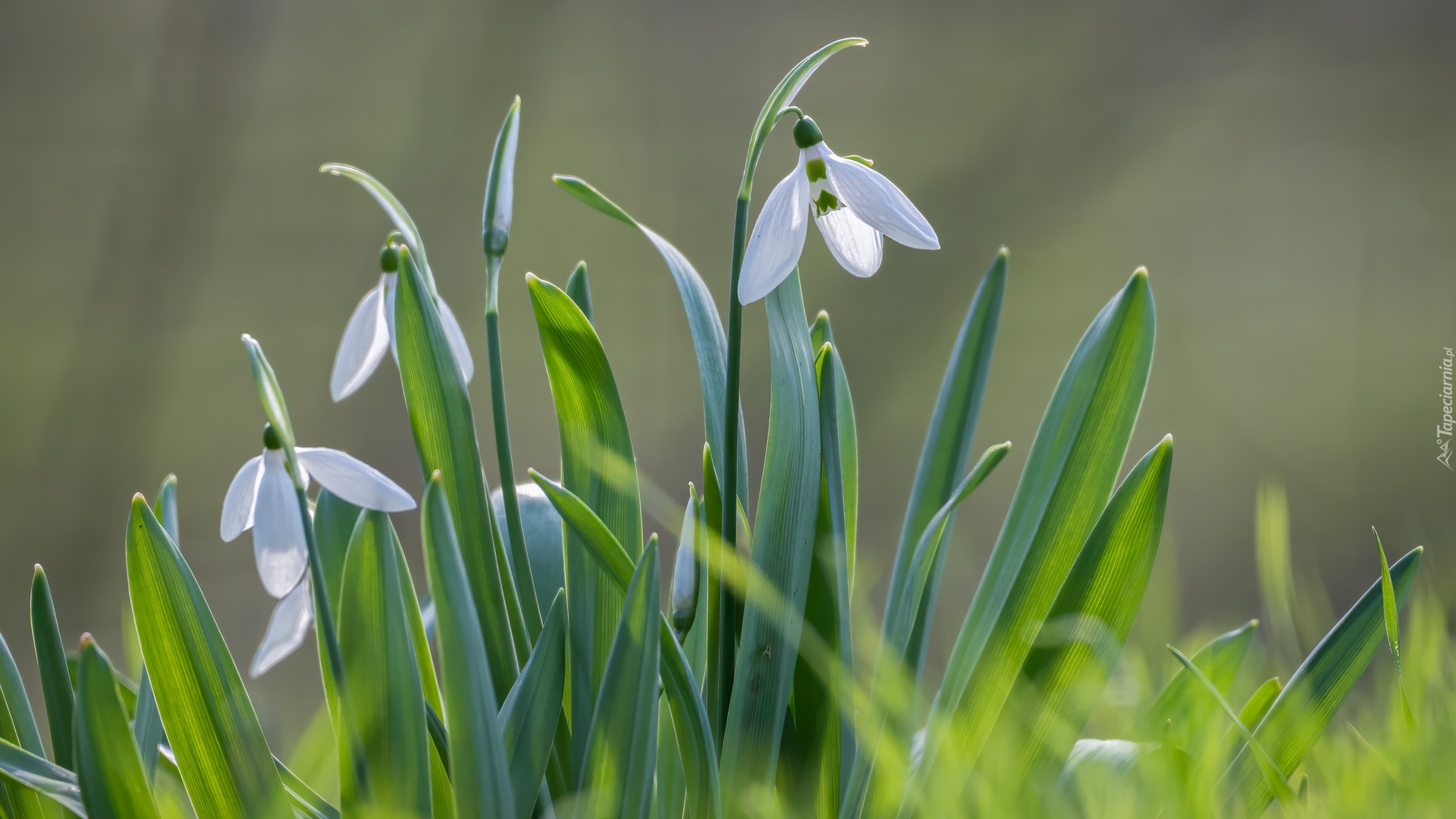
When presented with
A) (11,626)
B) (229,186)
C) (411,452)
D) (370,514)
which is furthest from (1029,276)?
(11,626)

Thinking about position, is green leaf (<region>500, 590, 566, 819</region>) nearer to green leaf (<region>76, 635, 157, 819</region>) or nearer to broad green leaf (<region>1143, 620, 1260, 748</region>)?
green leaf (<region>76, 635, 157, 819</region>)

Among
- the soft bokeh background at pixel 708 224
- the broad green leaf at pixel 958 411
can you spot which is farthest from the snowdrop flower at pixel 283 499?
the soft bokeh background at pixel 708 224

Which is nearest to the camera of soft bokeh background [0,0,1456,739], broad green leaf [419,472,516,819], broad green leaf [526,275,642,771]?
broad green leaf [419,472,516,819]

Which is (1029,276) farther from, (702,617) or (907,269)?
(702,617)

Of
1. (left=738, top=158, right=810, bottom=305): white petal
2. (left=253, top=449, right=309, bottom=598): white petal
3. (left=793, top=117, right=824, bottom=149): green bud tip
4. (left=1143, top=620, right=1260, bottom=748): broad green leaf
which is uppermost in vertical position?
(left=793, top=117, right=824, bottom=149): green bud tip

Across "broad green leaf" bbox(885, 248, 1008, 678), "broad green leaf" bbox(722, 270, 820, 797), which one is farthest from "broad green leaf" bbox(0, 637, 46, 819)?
"broad green leaf" bbox(885, 248, 1008, 678)

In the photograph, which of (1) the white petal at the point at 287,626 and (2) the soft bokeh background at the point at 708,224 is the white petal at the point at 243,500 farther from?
(2) the soft bokeh background at the point at 708,224
